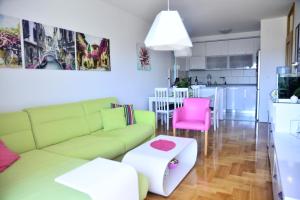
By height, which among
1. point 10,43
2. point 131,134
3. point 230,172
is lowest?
point 230,172

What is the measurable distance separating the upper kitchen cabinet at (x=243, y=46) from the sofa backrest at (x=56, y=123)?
5.24 meters

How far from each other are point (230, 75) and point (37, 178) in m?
6.49

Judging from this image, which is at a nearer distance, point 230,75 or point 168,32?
point 168,32

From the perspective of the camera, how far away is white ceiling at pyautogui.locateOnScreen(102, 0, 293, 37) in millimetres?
3768

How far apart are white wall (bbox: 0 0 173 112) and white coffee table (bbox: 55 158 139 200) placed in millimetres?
1453

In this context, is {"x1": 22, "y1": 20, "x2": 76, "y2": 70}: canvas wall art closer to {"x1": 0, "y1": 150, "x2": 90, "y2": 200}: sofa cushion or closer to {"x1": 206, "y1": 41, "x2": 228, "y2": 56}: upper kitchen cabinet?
{"x1": 0, "y1": 150, "x2": 90, "y2": 200}: sofa cushion

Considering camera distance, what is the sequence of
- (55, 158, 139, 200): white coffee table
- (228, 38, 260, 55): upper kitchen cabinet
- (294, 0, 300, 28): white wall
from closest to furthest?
1. (55, 158, 139, 200): white coffee table
2. (294, 0, 300, 28): white wall
3. (228, 38, 260, 55): upper kitchen cabinet

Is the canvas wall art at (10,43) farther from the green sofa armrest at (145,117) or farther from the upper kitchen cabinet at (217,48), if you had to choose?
the upper kitchen cabinet at (217,48)

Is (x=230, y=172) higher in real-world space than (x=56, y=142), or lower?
lower

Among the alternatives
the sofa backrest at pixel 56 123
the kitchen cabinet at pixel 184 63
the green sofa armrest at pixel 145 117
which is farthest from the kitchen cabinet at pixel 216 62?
the sofa backrest at pixel 56 123

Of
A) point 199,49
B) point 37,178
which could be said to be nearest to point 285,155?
point 37,178

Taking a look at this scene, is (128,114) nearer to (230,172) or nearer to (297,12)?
(230,172)

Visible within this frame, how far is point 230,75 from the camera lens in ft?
22.6

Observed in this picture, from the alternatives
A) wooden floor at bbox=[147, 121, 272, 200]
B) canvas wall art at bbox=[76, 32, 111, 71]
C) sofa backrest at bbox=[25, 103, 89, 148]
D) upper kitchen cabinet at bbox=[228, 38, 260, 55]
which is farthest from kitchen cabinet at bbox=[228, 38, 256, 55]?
sofa backrest at bbox=[25, 103, 89, 148]
